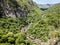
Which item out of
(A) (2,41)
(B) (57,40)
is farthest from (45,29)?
(A) (2,41)

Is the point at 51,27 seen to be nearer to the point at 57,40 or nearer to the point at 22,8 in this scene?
the point at 57,40

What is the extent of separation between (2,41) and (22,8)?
228 ft

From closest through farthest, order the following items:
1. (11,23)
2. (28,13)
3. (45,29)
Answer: (45,29) < (11,23) < (28,13)

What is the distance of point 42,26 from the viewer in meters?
78.9

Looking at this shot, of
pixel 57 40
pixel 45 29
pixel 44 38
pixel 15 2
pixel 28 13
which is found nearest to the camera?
pixel 57 40

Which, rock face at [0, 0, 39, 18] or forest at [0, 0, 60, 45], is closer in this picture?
forest at [0, 0, 60, 45]

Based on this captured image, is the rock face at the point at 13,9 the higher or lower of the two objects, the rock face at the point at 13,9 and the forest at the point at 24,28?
the higher

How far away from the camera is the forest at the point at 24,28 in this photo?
4446cm

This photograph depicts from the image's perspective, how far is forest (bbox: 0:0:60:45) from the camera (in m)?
44.5

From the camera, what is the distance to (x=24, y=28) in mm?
92125

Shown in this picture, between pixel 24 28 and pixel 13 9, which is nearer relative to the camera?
pixel 24 28

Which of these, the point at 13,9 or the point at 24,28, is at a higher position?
the point at 13,9

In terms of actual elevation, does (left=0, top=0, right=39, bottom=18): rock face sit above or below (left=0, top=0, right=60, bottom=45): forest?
above

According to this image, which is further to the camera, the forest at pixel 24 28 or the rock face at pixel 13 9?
the rock face at pixel 13 9
